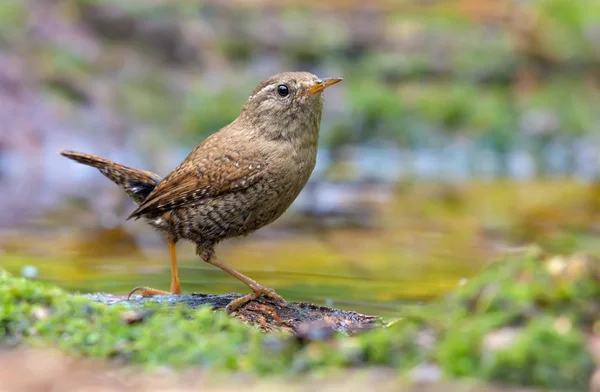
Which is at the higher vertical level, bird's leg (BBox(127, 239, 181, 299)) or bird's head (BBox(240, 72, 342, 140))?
bird's head (BBox(240, 72, 342, 140))

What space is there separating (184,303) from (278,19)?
11644mm

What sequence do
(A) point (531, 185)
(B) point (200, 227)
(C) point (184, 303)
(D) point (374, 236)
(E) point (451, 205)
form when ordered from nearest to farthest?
1. (C) point (184, 303)
2. (B) point (200, 227)
3. (D) point (374, 236)
4. (E) point (451, 205)
5. (A) point (531, 185)

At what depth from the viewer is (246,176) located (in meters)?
5.16

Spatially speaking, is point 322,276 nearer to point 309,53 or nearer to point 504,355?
point 504,355

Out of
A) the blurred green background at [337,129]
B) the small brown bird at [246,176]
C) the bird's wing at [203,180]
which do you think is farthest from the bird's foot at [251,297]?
the blurred green background at [337,129]

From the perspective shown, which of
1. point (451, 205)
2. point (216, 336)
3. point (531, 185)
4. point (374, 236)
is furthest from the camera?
point (531, 185)

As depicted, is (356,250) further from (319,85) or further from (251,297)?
(251,297)

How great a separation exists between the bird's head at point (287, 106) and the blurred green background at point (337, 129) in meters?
1.50

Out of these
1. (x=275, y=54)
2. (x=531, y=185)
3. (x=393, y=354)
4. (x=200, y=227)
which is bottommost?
(x=393, y=354)

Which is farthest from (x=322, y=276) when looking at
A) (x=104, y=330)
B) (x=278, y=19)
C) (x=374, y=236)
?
(x=278, y=19)

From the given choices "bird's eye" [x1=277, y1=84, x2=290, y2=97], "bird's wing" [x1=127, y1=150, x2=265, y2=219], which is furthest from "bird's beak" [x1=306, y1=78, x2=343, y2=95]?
"bird's wing" [x1=127, y1=150, x2=265, y2=219]

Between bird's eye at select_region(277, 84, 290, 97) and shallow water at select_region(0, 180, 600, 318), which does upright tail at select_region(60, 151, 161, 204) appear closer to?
shallow water at select_region(0, 180, 600, 318)

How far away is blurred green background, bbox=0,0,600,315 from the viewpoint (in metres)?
8.05

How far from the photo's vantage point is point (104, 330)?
3805 mm
